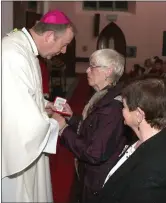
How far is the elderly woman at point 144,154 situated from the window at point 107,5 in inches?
492

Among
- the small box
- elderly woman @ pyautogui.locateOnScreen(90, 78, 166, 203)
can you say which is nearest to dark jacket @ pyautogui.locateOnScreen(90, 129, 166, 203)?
elderly woman @ pyautogui.locateOnScreen(90, 78, 166, 203)

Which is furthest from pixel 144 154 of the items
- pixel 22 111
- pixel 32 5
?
pixel 32 5

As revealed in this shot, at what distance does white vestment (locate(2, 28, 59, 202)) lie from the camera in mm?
2211

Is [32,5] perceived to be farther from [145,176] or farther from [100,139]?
[145,176]

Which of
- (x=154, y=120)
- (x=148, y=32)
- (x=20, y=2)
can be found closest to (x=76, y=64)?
(x=148, y=32)

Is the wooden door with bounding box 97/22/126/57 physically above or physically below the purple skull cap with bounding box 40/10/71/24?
below

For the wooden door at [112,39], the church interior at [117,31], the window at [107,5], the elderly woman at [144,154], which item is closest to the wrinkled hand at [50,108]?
the elderly woman at [144,154]

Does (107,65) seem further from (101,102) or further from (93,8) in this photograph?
(93,8)

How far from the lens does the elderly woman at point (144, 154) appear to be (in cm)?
139

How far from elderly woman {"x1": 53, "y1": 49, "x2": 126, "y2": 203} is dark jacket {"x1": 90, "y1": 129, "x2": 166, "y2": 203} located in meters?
0.55

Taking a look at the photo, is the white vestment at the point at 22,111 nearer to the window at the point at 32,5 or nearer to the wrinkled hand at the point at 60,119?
the wrinkled hand at the point at 60,119

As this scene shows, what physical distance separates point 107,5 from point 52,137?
1261 centimetres

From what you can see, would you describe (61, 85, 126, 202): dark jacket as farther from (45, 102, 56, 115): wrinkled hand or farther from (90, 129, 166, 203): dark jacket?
(90, 129, 166, 203): dark jacket

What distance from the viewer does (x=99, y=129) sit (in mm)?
2090
